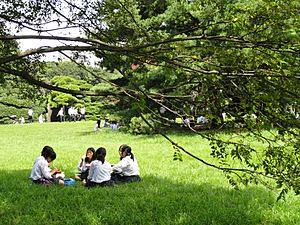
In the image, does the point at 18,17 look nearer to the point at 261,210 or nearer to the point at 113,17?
the point at 113,17

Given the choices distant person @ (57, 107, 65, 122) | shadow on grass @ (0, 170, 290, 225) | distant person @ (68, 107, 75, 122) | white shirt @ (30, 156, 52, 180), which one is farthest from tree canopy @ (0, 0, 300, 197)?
distant person @ (57, 107, 65, 122)

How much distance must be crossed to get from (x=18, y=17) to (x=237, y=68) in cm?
294

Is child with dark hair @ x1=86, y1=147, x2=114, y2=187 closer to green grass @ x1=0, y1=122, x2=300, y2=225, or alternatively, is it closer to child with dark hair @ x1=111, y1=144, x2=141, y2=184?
green grass @ x1=0, y1=122, x2=300, y2=225

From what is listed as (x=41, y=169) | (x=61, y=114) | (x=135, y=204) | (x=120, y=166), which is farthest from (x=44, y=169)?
(x=61, y=114)

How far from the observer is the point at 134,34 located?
436cm

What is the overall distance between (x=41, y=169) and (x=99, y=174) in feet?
3.53

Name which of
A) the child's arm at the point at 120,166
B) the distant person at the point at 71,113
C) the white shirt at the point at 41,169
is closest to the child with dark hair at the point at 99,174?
the child's arm at the point at 120,166

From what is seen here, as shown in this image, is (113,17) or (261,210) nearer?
(113,17)

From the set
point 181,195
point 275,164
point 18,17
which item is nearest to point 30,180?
point 181,195

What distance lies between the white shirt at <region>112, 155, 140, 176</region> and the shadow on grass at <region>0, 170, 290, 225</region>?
1.05 feet

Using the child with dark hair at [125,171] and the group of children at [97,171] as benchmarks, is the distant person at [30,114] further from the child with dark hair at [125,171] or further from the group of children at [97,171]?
the child with dark hair at [125,171]

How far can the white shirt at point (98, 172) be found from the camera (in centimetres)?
691

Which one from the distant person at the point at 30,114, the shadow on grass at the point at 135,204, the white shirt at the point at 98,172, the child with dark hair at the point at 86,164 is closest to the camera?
the shadow on grass at the point at 135,204

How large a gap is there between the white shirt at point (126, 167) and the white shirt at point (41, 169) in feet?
3.79
